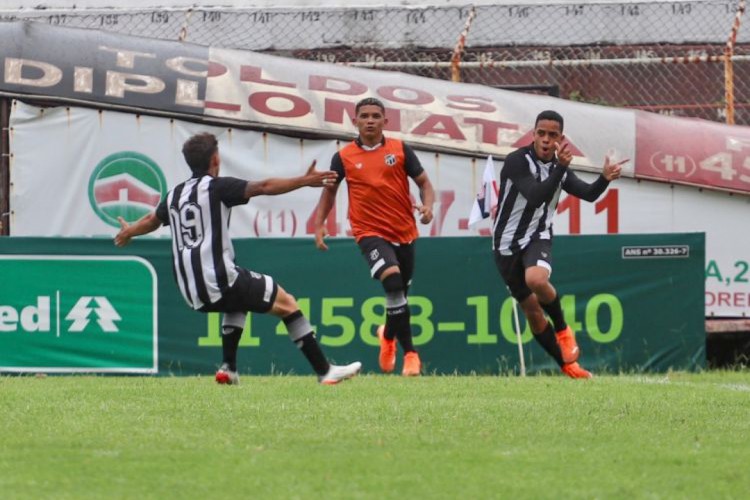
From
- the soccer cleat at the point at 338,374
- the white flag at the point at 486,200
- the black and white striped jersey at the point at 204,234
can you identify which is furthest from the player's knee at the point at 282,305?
the white flag at the point at 486,200

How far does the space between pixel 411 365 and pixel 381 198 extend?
1.23 m

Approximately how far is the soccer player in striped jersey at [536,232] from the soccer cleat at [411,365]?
951 mm

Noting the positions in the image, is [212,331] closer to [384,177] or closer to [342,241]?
[342,241]

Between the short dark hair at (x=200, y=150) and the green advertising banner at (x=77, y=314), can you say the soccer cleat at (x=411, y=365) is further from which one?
the short dark hair at (x=200, y=150)

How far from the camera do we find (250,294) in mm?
9664

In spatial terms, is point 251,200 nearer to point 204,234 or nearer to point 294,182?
point 204,234

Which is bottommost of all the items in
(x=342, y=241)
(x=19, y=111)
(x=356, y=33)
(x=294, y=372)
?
(x=294, y=372)

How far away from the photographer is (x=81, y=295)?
13055mm

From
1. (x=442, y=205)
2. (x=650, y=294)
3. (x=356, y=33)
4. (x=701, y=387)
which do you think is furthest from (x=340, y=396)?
(x=356, y=33)

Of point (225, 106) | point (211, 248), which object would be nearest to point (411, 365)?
point (211, 248)

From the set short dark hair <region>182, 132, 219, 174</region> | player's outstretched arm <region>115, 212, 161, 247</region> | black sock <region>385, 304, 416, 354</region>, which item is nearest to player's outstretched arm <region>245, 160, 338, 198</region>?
short dark hair <region>182, 132, 219, 174</region>

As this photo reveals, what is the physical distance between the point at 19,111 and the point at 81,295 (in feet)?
7.74

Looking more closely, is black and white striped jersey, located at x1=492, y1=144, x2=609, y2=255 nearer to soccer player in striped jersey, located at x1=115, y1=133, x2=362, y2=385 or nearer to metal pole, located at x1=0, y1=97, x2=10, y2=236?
soccer player in striped jersey, located at x1=115, y1=133, x2=362, y2=385

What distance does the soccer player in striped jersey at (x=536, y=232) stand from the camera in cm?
1081
